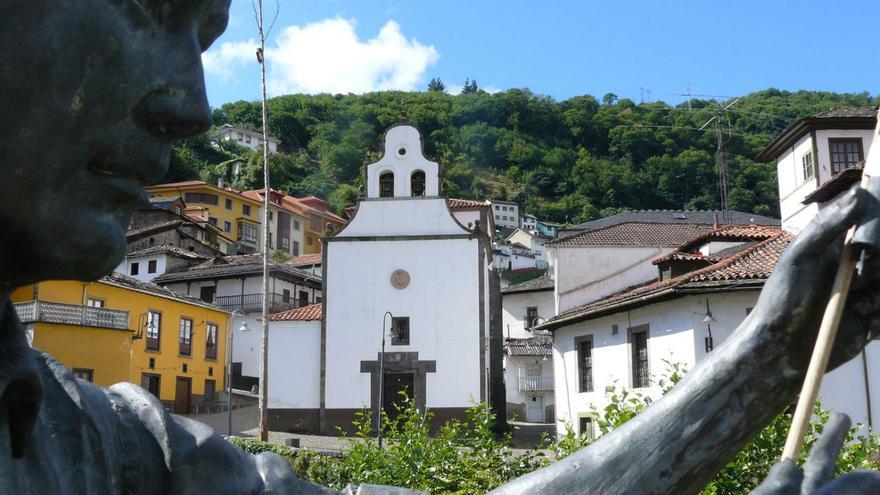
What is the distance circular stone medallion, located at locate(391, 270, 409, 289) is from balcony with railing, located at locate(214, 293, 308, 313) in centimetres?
1608

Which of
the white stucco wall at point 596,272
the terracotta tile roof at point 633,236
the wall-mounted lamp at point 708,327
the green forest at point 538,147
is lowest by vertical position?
the wall-mounted lamp at point 708,327

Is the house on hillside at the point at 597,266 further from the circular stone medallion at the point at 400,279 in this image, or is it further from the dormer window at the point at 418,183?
the dormer window at the point at 418,183

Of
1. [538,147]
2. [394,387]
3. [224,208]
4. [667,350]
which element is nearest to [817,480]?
[667,350]

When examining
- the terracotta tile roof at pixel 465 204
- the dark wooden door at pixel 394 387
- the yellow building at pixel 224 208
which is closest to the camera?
the dark wooden door at pixel 394 387

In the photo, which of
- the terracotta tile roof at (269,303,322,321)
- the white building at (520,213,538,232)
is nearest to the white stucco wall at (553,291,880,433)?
the terracotta tile roof at (269,303,322,321)

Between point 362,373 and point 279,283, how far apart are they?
1825 cm

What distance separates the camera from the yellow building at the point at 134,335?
27797 mm

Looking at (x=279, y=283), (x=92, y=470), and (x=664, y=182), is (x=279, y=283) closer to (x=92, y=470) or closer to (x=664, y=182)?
(x=92, y=470)

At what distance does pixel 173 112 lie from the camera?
3.22ft

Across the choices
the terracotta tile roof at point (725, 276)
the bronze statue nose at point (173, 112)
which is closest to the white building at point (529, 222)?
the terracotta tile roof at point (725, 276)

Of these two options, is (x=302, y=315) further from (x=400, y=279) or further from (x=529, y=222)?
(x=529, y=222)

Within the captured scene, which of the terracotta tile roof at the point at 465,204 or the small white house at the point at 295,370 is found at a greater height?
the terracotta tile roof at the point at 465,204

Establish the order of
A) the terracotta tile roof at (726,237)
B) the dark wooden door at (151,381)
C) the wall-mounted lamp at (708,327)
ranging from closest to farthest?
the wall-mounted lamp at (708,327) < the terracotta tile roof at (726,237) < the dark wooden door at (151,381)

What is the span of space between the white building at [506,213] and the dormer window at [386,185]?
71.0m
